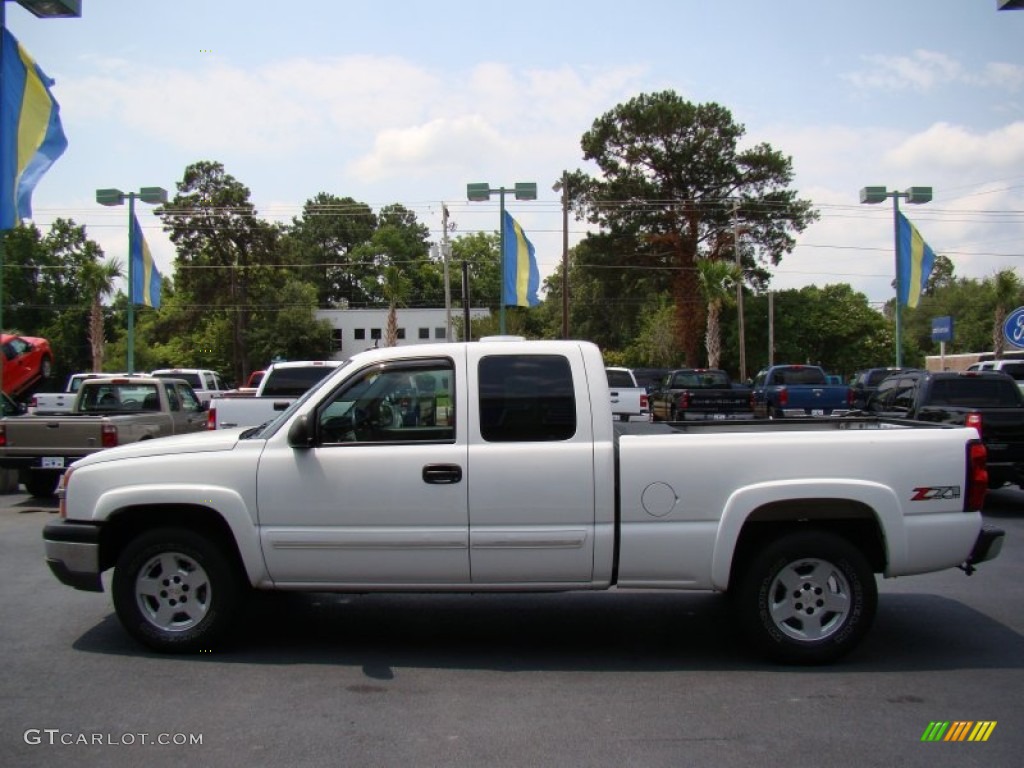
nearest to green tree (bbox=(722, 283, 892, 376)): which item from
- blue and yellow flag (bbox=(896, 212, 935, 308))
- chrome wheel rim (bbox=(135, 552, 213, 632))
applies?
blue and yellow flag (bbox=(896, 212, 935, 308))

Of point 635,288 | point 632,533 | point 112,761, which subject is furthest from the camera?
point 635,288

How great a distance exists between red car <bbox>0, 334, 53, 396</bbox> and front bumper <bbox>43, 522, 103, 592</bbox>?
24157mm

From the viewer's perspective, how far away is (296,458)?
554 cm

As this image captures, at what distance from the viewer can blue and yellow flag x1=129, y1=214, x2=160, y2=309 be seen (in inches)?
1174

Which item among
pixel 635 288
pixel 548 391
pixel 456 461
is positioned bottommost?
pixel 456 461

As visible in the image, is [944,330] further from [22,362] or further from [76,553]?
[76,553]

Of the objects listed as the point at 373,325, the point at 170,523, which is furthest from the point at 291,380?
the point at 373,325

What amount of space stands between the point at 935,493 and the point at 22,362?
28.4 m

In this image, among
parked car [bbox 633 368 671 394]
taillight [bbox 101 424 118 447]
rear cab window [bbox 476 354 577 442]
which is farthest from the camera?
parked car [bbox 633 368 671 394]

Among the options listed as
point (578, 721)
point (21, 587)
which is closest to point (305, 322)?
point (21, 587)

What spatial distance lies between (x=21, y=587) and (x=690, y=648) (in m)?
5.60

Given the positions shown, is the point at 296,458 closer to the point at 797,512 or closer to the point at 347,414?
the point at 347,414

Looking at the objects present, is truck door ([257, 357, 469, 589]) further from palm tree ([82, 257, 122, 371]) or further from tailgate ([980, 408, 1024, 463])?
palm tree ([82, 257, 122, 371])

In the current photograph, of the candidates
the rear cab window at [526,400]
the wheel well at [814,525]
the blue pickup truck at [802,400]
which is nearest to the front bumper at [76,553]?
the rear cab window at [526,400]
